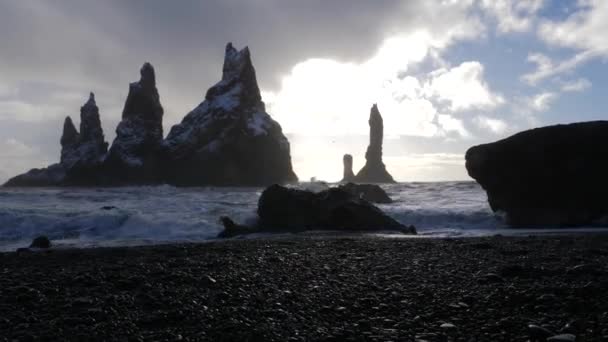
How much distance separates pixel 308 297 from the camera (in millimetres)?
7684

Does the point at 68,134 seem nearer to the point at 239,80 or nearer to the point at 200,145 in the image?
the point at 200,145

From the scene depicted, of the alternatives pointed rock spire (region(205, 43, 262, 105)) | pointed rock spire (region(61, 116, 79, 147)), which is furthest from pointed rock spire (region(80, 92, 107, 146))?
pointed rock spire (region(205, 43, 262, 105))

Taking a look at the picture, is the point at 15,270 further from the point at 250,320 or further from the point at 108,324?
the point at 250,320

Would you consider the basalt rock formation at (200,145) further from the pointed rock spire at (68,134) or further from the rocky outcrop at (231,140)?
the pointed rock spire at (68,134)

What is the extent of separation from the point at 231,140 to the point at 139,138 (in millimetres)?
24682

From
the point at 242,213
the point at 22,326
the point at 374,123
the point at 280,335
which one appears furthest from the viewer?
Result: the point at 374,123

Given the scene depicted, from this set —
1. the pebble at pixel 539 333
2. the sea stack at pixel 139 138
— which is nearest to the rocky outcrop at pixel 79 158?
the sea stack at pixel 139 138

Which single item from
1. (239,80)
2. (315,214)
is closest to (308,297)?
(315,214)

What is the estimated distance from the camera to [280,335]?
575 cm

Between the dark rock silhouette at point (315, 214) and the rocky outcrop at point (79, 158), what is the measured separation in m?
107

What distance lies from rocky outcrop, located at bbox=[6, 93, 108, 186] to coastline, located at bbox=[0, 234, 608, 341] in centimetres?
12176

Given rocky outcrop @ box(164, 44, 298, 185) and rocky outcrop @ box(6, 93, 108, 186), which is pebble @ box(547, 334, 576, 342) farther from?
rocky outcrop @ box(6, 93, 108, 186)

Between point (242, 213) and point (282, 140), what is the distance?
323ft

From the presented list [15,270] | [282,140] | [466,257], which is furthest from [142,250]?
[282,140]
